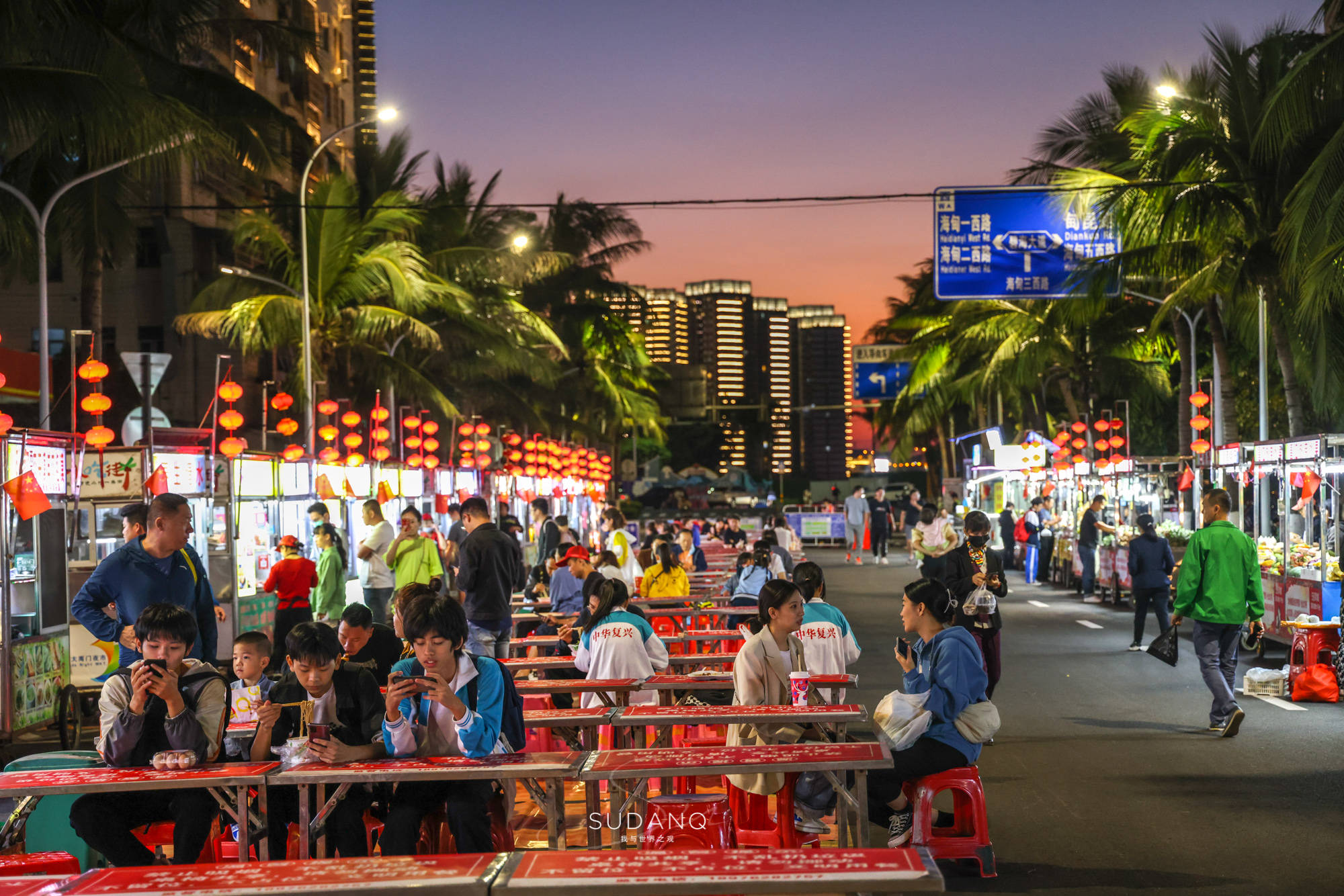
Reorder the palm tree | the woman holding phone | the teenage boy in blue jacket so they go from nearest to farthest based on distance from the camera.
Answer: the teenage boy in blue jacket < the woman holding phone < the palm tree

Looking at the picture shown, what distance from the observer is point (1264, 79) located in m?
19.6

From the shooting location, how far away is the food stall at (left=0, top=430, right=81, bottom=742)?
11055 millimetres

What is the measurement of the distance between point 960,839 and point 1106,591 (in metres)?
19.0

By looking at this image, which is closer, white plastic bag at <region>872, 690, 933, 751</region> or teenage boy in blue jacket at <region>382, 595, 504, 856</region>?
teenage boy in blue jacket at <region>382, 595, 504, 856</region>

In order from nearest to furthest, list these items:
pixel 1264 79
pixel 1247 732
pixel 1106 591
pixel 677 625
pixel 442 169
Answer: pixel 1247 732, pixel 677 625, pixel 1264 79, pixel 1106 591, pixel 442 169

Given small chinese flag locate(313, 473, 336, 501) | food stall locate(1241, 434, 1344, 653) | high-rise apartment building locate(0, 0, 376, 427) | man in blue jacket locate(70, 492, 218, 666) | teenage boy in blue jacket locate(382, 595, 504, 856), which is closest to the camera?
teenage boy in blue jacket locate(382, 595, 504, 856)

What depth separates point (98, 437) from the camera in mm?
13109

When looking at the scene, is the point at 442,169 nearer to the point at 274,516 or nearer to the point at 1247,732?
the point at 274,516

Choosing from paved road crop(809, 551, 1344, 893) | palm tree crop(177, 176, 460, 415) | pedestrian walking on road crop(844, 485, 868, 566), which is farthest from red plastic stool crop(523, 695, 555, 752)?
pedestrian walking on road crop(844, 485, 868, 566)

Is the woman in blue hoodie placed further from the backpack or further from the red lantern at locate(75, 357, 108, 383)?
the red lantern at locate(75, 357, 108, 383)

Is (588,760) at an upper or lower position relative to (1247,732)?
upper

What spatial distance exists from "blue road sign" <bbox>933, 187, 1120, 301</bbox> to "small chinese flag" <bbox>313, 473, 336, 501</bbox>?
9613 mm

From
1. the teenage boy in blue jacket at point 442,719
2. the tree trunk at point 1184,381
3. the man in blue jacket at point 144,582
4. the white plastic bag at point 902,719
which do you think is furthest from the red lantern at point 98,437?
A: the tree trunk at point 1184,381

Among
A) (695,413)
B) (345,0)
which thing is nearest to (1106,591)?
(345,0)
